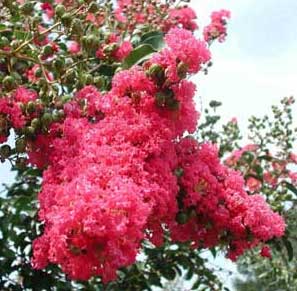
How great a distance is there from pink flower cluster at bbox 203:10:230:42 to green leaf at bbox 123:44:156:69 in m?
2.66

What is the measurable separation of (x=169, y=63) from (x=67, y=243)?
56cm

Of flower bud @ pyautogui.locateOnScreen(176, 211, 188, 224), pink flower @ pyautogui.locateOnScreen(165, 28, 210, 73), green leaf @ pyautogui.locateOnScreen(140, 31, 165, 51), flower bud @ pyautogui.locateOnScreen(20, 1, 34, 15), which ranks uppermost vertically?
flower bud @ pyautogui.locateOnScreen(20, 1, 34, 15)

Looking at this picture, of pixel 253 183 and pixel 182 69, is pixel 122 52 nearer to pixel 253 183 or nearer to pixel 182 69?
pixel 182 69

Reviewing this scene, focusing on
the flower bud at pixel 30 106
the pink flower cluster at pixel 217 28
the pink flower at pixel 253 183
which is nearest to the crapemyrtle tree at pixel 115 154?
the flower bud at pixel 30 106

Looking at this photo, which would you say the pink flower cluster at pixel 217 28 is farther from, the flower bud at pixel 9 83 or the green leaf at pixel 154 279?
the flower bud at pixel 9 83

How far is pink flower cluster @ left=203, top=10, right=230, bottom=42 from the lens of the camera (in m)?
4.62

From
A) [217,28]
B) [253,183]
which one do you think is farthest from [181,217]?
[217,28]

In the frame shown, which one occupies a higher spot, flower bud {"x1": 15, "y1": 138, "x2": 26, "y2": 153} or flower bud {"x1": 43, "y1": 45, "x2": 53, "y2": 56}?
flower bud {"x1": 43, "y1": 45, "x2": 53, "y2": 56}

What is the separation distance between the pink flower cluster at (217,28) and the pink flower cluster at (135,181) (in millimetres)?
2754

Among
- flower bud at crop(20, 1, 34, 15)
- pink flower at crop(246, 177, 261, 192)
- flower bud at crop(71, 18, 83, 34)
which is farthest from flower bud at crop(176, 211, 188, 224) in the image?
pink flower at crop(246, 177, 261, 192)

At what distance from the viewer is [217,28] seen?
4727 millimetres

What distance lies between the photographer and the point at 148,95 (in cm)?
180

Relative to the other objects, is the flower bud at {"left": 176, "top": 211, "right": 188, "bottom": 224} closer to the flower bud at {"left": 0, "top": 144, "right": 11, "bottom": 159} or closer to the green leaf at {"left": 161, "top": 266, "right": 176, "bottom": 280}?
the flower bud at {"left": 0, "top": 144, "right": 11, "bottom": 159}

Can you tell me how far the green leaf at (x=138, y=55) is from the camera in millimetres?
1925
